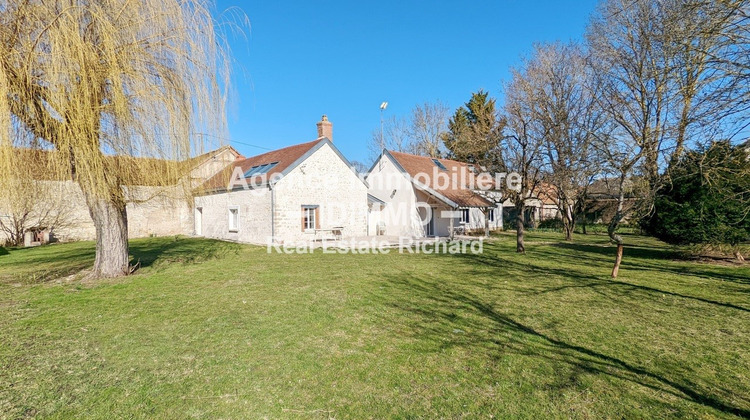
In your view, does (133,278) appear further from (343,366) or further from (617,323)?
(617,323)

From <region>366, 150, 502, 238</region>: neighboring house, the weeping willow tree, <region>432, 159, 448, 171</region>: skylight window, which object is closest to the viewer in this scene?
the weeping willow tree

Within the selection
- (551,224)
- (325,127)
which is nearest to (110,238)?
(325,127)

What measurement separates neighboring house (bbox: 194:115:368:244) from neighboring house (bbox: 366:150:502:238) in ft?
8.06

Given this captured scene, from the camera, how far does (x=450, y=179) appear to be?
24.4m

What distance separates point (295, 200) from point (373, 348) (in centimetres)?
1307

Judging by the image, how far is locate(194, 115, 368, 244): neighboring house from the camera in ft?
53.0

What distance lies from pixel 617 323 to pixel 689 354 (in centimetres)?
115

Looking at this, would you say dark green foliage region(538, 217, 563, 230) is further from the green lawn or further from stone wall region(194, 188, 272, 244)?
stone wall region(194, 188, 272, 244)

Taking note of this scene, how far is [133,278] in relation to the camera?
834cm

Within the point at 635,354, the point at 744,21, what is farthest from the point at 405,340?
the point at 744,21

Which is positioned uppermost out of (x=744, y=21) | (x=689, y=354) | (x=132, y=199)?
(x=744, y=21)

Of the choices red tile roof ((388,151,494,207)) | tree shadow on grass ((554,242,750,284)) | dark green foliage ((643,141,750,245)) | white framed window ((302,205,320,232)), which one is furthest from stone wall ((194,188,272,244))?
dark green foliage ((643,141,750,245))

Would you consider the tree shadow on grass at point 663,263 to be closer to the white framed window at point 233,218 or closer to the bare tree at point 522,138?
the bare tree at point 522,138

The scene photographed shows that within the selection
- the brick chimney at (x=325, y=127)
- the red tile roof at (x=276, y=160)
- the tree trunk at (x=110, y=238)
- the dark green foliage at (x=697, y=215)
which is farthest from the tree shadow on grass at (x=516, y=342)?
the brick chimney at (x=325, y=127)
